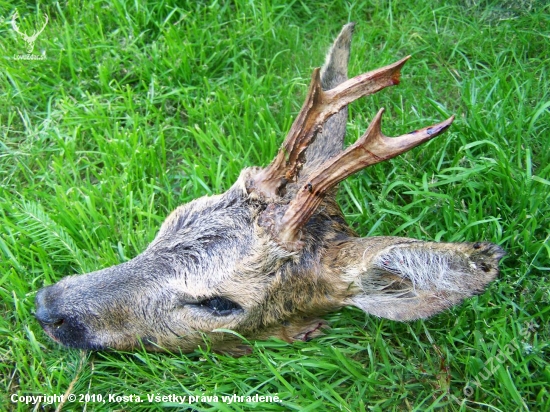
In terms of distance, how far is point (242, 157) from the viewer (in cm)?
518

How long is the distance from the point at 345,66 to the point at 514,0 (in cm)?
239

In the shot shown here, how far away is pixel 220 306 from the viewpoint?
12.1 ft

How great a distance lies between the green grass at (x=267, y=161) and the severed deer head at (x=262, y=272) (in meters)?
0.29

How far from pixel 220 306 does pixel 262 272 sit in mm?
363

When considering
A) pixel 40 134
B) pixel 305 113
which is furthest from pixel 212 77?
pixel 305 113

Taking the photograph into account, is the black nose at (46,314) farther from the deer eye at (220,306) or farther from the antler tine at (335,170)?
the antler tine at (335,170)

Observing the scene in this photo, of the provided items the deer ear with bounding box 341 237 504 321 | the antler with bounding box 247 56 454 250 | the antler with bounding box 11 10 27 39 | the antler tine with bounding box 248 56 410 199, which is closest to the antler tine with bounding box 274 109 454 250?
the antler with bounding box 247 56 454 250

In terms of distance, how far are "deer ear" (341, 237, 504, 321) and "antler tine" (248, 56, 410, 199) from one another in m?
0.61

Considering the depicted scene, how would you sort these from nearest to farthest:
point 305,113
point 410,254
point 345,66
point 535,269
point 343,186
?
point 410,254 → point 305,113 → point 535,269 → point 345,66 → point 343,186

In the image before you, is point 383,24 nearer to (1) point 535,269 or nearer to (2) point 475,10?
(2) point 475,10

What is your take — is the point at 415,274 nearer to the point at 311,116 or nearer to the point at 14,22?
the point at 311,116

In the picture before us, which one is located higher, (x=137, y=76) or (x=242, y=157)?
(x=137, y=76)

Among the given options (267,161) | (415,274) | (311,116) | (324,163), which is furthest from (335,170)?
(267,161)

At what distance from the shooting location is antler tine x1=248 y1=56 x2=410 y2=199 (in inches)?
135
